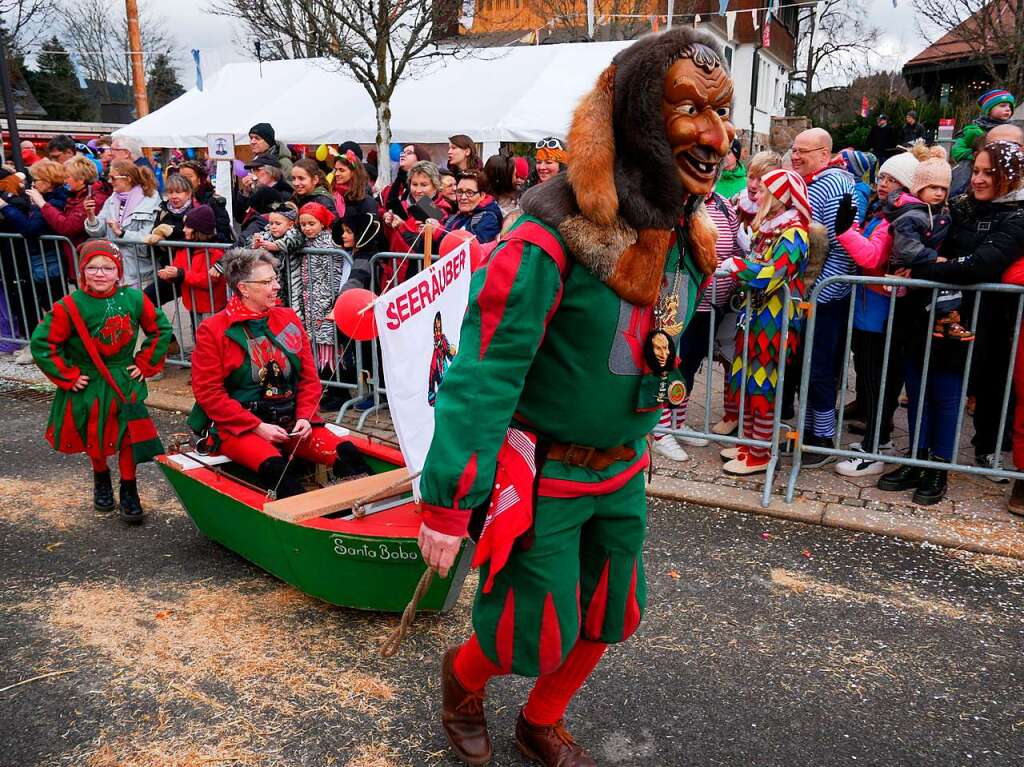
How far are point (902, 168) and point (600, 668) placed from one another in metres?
3.83

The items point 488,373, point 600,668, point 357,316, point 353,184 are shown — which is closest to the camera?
point 488,373

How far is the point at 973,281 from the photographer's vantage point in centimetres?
463

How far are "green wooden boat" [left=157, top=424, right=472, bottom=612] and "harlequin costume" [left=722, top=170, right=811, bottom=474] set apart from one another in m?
2.54

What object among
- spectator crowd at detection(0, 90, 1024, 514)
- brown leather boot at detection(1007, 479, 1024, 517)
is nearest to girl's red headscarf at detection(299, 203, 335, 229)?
spectator crowd at detection(0, 90, 1024, 514)

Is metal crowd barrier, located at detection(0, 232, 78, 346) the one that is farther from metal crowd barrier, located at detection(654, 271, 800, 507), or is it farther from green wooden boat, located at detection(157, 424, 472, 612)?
metal crowd barrier, located at detection(654, 271, 800, 507)

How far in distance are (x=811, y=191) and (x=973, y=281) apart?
114 centimetres

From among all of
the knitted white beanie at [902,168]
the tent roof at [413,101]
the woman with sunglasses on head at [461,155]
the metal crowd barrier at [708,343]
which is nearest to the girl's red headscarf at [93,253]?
the metal crowd barrier at [708,343]

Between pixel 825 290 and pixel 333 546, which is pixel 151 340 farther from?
pixel 825 290

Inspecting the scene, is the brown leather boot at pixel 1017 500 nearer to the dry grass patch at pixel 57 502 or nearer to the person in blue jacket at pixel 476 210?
the person in blue jacket at pixel 476 210

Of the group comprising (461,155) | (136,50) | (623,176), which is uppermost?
(136,50)

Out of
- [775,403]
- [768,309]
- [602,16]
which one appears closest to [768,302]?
[768,309]

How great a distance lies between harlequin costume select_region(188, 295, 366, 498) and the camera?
4.18 meters

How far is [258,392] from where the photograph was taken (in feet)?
14.3

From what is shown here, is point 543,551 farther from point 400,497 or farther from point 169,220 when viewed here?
point 169,220
